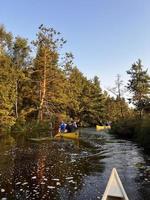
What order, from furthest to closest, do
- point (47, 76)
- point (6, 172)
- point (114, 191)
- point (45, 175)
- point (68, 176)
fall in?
1. point (47, 76)
2. point (6, 172)
3. point (45, 175)
4. point (68, 176)
5. point (114, 191)

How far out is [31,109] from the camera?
2077 inches

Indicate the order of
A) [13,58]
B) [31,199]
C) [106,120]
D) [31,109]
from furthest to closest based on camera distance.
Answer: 1. [106,120]
2. [13,58]
3. [31,109]
4. [31,199]

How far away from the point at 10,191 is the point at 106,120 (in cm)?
7838

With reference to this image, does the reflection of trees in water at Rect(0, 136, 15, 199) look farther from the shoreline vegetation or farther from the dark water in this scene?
the shoreline vegetation

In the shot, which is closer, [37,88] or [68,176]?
[68,176]

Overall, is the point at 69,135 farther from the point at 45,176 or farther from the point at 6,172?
the point at 45,176

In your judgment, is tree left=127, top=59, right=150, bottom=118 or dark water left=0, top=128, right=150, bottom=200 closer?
dark water left=0, top=128, right=150, bottom=200

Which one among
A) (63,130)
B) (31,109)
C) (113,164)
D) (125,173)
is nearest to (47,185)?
(125,173)

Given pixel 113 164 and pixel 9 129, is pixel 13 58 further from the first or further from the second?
pixel 113 164

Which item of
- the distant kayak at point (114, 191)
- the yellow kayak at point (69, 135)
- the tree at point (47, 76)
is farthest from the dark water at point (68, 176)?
the tree at point (47, 76)

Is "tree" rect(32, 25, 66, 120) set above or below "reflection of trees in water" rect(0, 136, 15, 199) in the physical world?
above

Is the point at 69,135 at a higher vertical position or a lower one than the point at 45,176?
higher

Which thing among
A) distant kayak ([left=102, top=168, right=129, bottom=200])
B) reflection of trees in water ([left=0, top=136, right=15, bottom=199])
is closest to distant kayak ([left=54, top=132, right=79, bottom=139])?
reflection of trees in water ([left=0, top=136, right=15, bottom=199])

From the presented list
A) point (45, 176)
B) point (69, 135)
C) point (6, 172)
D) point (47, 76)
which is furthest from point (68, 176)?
point (47, 76)
